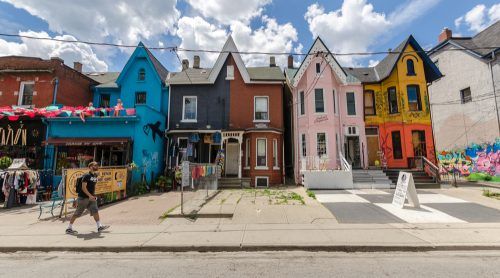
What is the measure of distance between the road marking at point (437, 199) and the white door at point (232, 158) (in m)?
11.5

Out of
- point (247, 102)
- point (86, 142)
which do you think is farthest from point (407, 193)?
point (86, 142)

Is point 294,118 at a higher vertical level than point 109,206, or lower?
higher

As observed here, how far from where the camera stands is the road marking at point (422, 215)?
24.4 feet

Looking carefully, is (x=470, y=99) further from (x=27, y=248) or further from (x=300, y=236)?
(x=27, y=248)

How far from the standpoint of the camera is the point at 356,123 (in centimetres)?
1827

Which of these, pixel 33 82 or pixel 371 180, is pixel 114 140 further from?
pixel 371 180

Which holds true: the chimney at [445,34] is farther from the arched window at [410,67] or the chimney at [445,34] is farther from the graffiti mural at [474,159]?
the graffiti mural at [474,159]

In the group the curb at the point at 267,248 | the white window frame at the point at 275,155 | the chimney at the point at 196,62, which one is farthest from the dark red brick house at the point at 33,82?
the white window frame at the point at 275,155

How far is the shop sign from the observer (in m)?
8.80

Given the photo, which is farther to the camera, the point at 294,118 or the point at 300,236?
the point at 294,118

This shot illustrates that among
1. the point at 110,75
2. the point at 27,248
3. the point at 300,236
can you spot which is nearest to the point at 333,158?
the point at 300,236

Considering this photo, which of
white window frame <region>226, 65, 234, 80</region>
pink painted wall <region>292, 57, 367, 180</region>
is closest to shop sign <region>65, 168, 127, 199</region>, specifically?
white window frame <region>226, 65, 234, 80</region>

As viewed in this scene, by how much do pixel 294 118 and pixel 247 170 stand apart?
5.61 m

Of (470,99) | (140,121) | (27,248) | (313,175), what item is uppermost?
(470,99)
